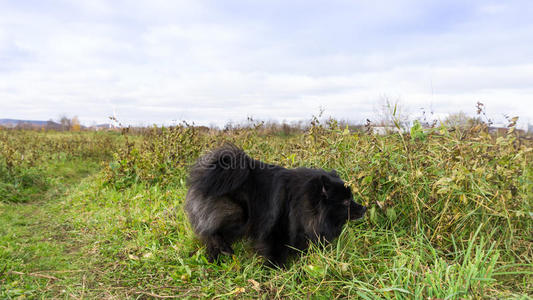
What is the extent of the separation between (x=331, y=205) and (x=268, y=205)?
2.16ft

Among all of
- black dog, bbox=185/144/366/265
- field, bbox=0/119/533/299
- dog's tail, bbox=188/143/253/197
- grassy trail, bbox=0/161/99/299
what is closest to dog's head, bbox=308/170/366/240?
black dog, bbox=185/144/366/265

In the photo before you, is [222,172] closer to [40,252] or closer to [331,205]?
[331,205]

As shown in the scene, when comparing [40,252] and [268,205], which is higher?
[268,205]

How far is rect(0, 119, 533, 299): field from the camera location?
9.37 ft

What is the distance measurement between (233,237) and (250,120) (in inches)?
171

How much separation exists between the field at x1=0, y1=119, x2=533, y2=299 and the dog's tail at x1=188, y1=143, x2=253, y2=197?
0.78m

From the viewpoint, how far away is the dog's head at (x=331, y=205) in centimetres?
321

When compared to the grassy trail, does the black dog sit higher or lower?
higher

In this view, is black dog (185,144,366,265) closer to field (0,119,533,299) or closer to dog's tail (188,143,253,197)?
dog's tail (188,143,253,197)

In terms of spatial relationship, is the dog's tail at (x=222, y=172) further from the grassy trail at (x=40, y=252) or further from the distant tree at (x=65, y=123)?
the distant tree at (x=65, y=123)

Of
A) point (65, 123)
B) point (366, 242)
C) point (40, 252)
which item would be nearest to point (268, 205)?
point (366, 242)

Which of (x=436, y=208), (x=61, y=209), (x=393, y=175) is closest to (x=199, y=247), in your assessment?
(x=393, y=175)

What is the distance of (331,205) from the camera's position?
327 centimetres

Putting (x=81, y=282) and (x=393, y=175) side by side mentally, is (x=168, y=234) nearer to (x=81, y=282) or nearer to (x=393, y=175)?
(x=81, y=282)
